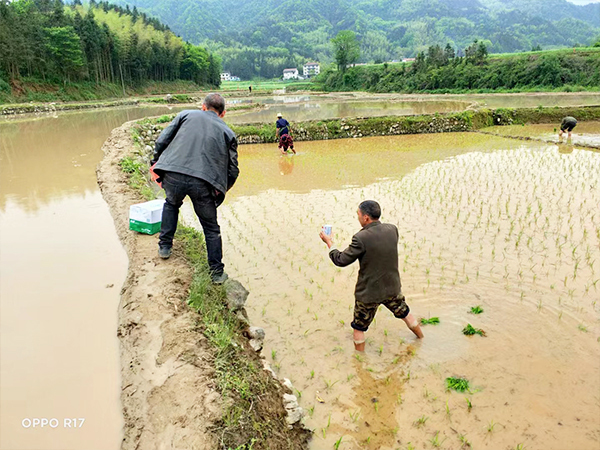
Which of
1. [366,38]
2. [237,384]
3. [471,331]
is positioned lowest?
[471,331]

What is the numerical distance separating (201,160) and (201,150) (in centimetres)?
9

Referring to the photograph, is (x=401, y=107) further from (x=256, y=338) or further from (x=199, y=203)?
(x=256, y=338)

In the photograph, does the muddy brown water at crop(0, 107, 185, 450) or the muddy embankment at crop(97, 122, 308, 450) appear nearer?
the muddy embankment at crop(97, 122, 308, 450)

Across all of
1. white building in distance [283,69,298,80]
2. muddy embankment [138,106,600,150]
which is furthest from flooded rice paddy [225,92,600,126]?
white building in distance [283,69,298,80]

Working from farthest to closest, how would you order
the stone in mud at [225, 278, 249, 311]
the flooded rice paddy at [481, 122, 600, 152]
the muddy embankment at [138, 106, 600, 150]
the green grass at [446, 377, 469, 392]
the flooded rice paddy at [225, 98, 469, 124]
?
the flooded rice paddy at [225, 98, 469, 124] < the muddy embankment at [138, 106, 600, 150] < the flooded rice paddy at [481, 122, 600, 152] < the stone in mud at [225, 278, 249, 311] < the green grass at [446, 377, 469, 392]

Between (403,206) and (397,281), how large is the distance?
4030 mm

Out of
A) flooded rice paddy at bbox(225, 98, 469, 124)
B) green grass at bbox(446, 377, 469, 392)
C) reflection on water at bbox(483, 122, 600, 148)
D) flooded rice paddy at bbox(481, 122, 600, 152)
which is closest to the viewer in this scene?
green grass at bbox(446, 377, 469, 392)

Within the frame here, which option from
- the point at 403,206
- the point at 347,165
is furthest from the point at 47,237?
the point at 347,165

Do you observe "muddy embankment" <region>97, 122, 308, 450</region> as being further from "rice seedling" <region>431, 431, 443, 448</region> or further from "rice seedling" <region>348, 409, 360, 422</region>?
"rice seedling" <region>431, 431, 443, 448</region>

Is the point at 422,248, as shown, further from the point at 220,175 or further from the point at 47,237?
the point at 47,237

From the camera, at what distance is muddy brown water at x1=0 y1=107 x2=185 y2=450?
237 centimetres

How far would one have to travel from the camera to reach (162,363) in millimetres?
2664

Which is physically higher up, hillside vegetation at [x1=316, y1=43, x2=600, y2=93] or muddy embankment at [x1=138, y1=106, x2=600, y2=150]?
hillside vegetation at [x1=316, y1=43, x2=600, y2=93]

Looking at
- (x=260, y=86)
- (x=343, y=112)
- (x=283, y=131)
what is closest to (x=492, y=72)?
(x=343, y=112)
